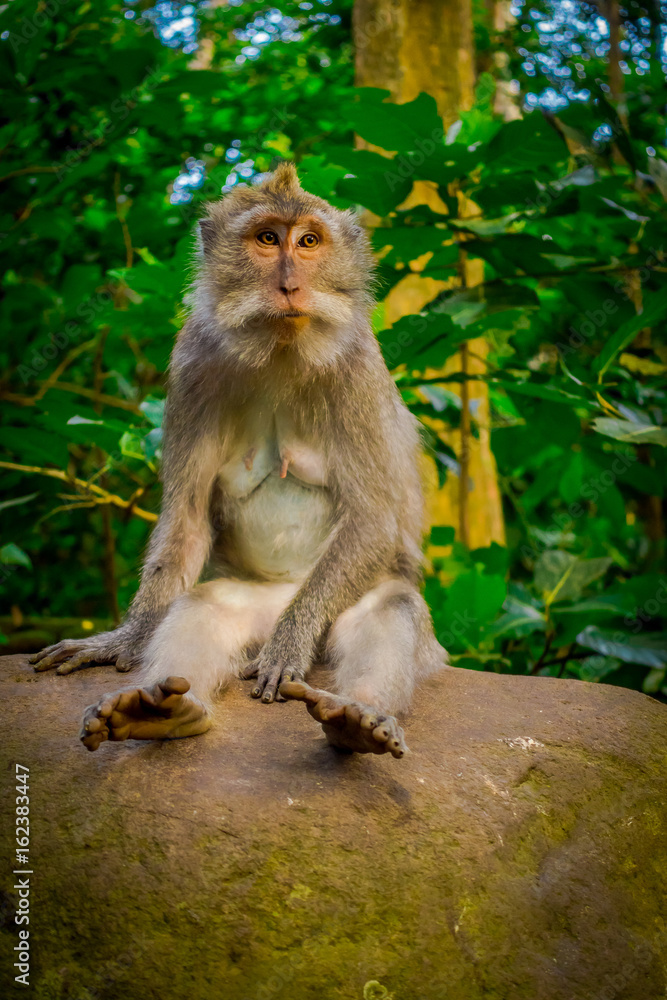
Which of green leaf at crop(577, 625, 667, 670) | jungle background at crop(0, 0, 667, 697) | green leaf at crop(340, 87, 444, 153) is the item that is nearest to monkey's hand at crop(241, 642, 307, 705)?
jungle background at crop(0, 0, 667, 697)

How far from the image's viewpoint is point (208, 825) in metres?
2.47

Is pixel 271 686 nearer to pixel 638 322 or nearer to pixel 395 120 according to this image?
pixel 638 322

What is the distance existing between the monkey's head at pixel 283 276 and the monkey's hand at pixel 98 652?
1.29 metres

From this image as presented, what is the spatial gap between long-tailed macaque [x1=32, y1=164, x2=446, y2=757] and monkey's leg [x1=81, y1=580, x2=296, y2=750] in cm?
1

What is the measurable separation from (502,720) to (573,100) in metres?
3.24

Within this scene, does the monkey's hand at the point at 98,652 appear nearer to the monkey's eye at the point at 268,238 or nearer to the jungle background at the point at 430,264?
the jungle background at the point at 430,264

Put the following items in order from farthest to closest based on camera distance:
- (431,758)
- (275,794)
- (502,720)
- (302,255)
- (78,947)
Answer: (302,255), (502,720), (431,758), (275,794), (78,947)

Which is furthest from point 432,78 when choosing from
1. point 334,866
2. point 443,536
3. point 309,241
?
point 334,866

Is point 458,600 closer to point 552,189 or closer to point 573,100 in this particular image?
point 552,189

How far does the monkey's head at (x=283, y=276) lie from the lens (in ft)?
11.5

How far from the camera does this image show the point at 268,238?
11.8 feet

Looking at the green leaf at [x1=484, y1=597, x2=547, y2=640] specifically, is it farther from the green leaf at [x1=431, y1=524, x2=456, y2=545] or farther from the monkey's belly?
the monkey's belly

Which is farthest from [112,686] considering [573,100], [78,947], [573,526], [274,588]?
[573,526]

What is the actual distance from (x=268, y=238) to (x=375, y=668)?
1870 mm
